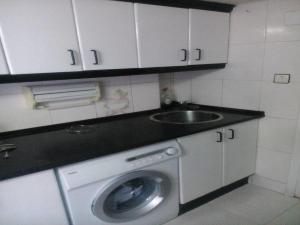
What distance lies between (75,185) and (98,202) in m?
0.19

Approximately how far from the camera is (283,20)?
1.55m

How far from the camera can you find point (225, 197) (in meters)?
1.86

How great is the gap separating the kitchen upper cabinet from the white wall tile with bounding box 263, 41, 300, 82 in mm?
1118

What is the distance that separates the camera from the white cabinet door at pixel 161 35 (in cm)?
143

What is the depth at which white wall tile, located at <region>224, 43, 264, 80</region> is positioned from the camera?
1733 millimetres

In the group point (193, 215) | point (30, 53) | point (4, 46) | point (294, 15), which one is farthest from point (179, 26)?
point (193, 215)

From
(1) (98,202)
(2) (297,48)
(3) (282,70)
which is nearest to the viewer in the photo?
(1) (98,202)

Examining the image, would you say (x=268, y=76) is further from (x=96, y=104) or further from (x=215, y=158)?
(x=96, y=104)

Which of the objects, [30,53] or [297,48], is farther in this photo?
[297,48]

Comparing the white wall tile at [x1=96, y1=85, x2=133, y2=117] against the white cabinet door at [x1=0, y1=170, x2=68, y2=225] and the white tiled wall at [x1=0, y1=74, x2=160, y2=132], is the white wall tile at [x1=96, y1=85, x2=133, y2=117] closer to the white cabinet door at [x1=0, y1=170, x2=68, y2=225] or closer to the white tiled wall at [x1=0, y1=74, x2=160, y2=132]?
the white tiled wall at [x1=0, y1=74, x2=160, y2=132]

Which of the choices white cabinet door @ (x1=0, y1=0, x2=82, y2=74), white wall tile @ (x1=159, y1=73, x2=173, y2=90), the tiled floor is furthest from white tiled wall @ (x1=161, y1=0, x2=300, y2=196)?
white cabinet door @ (x1=0, y1=0, x2=82, y2=74)

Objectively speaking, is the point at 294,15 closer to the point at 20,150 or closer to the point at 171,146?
the point at 171,146

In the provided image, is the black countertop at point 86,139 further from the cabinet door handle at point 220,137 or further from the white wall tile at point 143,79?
the white wall tile at point 143,79

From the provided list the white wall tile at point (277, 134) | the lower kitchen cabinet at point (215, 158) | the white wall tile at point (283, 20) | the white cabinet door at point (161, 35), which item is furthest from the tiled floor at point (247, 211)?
the white wall tile at point (283, 20)
